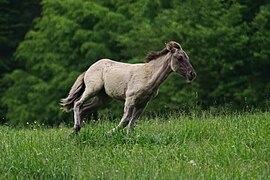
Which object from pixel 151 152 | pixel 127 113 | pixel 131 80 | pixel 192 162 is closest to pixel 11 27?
pixel 131 80

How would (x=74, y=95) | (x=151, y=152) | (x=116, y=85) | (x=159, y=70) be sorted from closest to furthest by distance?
(x=151, y=152) < (x=159, y=70) < (x=116, y=85) < (x=74, y=95)

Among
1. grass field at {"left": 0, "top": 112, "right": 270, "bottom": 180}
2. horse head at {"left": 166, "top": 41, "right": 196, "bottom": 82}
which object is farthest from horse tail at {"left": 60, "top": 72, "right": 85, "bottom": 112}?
horse head at {"left": 166, "top": 41, "right": 196, "bottom": 82}

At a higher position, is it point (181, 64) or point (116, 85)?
point (181, 64)

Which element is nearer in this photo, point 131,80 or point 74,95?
point 131,80

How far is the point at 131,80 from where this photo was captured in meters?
12.2

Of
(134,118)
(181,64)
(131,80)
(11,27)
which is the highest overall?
(181,64)

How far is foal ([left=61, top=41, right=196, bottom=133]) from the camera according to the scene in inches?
474

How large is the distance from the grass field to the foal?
0.38 m

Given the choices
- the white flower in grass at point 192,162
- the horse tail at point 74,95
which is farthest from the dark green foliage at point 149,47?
the white flower in grass at point 192,162

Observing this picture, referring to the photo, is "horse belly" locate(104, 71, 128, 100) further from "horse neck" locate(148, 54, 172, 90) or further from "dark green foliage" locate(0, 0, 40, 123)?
"dark green foliage" locate(0, 0, 40, 123)

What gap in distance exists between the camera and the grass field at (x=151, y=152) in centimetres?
896

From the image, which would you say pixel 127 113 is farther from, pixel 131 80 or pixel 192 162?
pixel 192 162

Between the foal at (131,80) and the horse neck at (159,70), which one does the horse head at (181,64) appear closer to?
the foal at (131,80)

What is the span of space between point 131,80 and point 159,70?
444 mm
